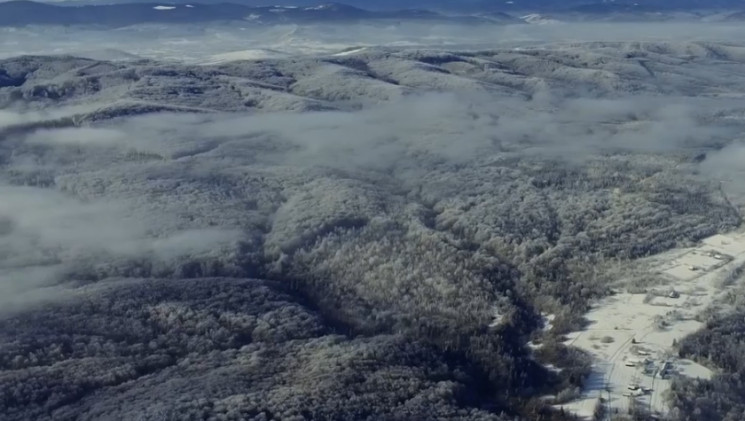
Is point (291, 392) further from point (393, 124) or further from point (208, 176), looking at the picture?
point (393, 124)

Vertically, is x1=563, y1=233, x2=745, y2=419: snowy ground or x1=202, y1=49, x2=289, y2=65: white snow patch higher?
x1=202, y1=49, x2=289, y2=65: white snow patch

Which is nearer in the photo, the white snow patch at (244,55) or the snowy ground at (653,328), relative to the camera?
the snowy ground at (653,328)

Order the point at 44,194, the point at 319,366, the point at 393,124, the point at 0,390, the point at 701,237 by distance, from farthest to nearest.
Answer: the point at 393,124 → the point at 44,194 → the point at 701,237 → the point at 319,366 → the point at 0,390

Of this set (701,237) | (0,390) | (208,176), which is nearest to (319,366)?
(0,390)

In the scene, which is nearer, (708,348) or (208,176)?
(708,348)

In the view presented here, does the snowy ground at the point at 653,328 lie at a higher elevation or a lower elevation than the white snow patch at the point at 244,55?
lower

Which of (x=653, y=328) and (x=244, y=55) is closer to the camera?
(x=653, y=328)

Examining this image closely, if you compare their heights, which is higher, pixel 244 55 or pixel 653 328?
pixel 244 55

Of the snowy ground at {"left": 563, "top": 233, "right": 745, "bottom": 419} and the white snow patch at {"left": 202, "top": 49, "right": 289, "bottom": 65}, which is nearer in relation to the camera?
the snowy ground at {"left": 563, "top": 233, "right": 745, "bottom": 419}
